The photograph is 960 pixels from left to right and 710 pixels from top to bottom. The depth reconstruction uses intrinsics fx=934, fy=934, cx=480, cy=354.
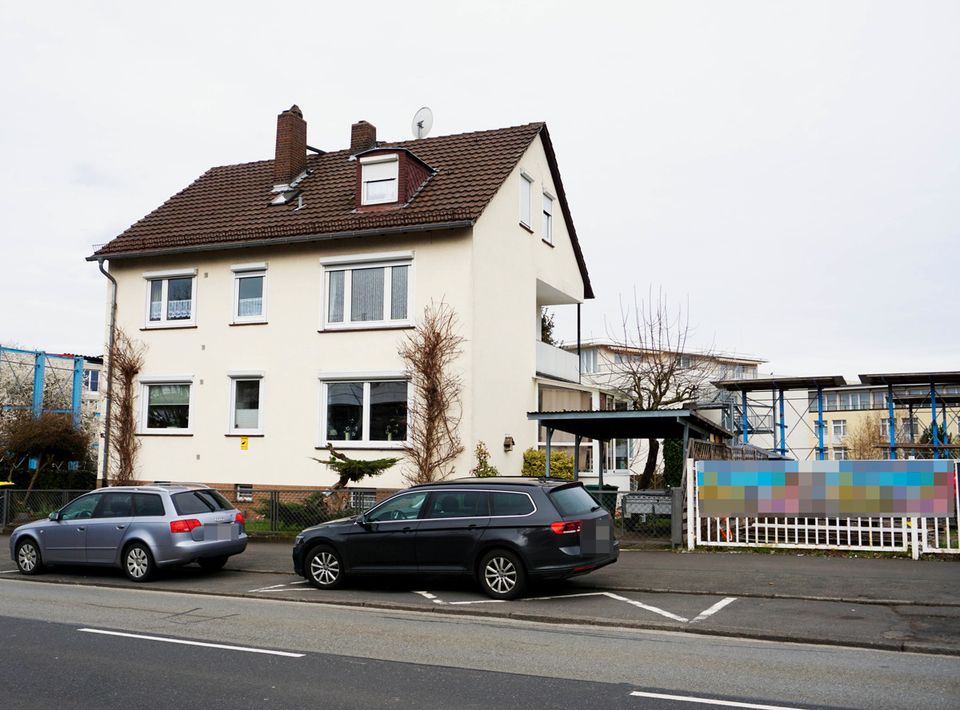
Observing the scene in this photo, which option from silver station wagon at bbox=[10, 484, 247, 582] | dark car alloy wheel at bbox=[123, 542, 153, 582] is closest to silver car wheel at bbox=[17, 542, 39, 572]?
silver station wagon at bbox=[10, 484, 247, 582]

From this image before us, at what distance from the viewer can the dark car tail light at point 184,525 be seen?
1454 cm

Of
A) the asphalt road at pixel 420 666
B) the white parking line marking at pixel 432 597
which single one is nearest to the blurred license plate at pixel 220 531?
the asphalt road at pixel 420 666

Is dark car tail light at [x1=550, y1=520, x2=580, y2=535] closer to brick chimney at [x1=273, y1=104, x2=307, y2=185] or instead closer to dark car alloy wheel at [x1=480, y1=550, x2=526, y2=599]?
dark car alloy wheel at [x1=480, y1=550, x2=526, y2=599]

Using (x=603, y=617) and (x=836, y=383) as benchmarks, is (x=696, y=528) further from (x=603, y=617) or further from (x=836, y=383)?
(x=836, y=383)

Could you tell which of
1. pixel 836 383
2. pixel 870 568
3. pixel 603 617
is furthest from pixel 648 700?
pixel 836 383

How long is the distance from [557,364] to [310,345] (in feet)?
25.4

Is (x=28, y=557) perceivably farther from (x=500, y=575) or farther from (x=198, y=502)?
(x=500, y=575)

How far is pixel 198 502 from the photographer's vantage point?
49.8 ft

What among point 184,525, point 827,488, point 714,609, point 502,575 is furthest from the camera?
point 827,488

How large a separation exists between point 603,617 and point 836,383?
24.5 metres

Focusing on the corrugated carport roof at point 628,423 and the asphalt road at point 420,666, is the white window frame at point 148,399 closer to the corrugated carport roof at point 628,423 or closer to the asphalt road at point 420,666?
the corrugated carport roof at point 628,423

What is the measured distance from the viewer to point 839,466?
51.8 ft

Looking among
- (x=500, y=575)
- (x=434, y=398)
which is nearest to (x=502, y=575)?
(x=500, y=575)

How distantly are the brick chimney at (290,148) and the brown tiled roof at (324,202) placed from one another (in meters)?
0.46
